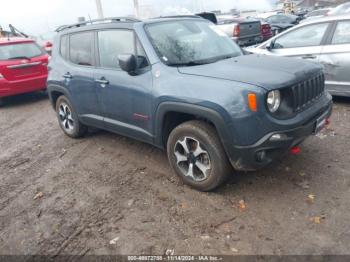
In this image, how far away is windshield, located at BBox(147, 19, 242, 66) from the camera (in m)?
3.93

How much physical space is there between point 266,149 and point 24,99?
817cm

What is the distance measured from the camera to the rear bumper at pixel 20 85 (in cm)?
829

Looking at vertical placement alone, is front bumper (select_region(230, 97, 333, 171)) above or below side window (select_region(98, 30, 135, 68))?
below

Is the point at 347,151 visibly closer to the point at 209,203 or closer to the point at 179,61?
the point at 209,203

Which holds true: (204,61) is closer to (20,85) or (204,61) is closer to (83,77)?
(83,77)

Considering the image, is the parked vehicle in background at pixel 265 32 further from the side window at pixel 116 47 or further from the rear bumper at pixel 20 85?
the side window at pixel 116 47

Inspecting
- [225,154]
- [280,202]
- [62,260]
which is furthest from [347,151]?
[62,260]

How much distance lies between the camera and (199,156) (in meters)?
3.74

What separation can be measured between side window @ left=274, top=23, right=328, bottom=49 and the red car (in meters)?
5.74

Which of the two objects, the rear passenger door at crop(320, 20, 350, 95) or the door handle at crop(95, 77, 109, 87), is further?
the rear passenger door at crop(320, 20, 350, 95)

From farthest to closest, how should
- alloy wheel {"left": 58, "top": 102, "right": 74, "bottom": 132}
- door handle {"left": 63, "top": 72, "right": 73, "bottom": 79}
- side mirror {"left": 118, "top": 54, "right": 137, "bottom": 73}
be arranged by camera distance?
alloy wheel {"left": 58, "top": 102, "right": 74, "bottom": 132} < door handle {"left": 63, "top": 72, "right": 73, "bottom": 79} < side mirror {"left": 118, "top": 54, "right": 137, "bottom": 73}

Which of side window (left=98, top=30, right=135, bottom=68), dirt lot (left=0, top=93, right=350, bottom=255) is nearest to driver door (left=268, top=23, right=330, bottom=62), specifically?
dirt lot (left=0, top=93, right=350, bottom=255)

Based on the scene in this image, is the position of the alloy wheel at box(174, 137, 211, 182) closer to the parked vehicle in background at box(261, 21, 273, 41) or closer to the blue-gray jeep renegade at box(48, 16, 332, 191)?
the blue-gray jeep renegade at box(48, 16, 332, 191)

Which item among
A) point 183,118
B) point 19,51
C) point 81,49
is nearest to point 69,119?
point 81,49
